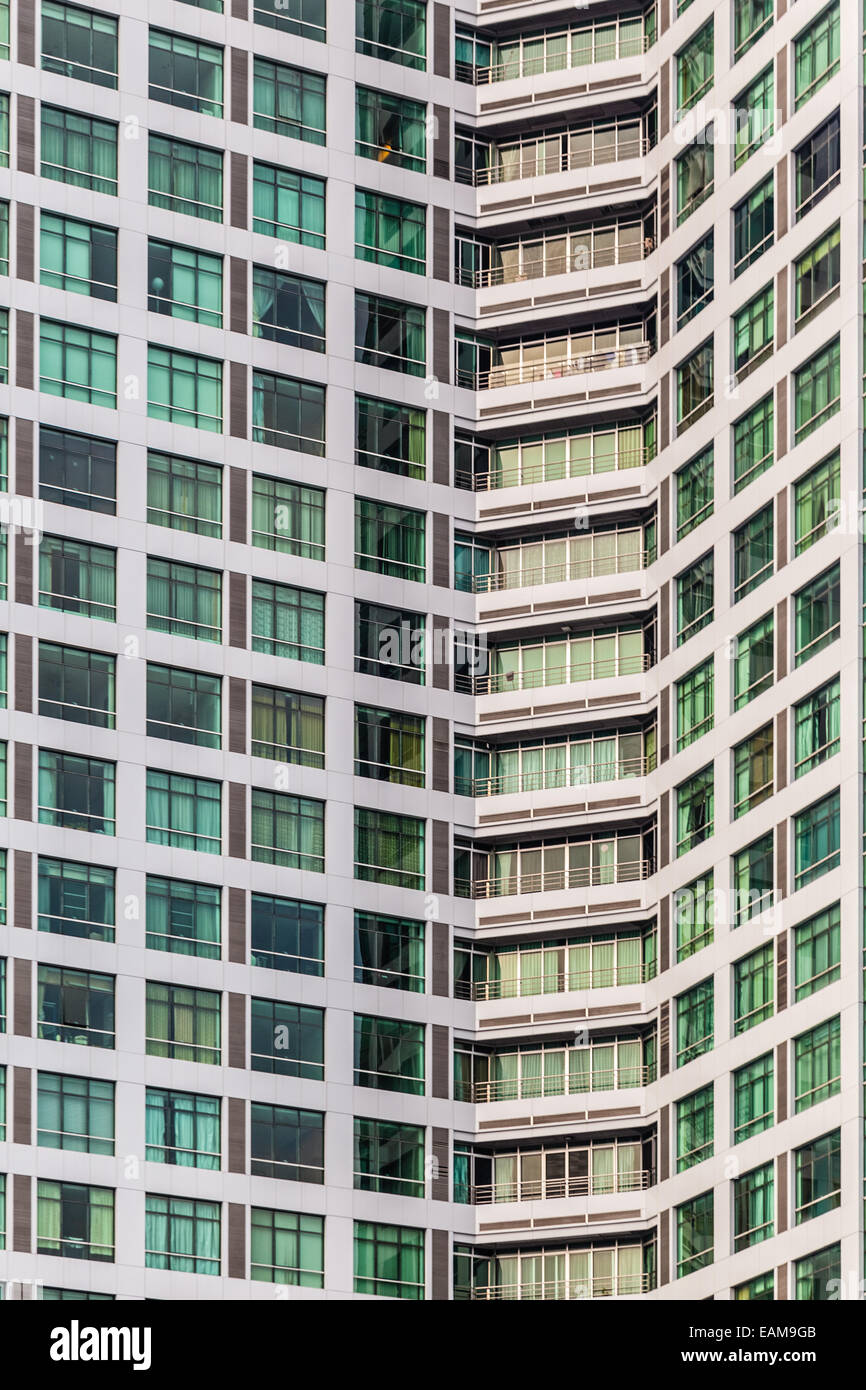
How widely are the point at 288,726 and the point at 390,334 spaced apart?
46.1 ft

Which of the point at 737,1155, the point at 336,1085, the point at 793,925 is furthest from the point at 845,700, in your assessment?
the point at 336,1085

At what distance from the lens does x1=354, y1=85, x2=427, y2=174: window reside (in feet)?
387

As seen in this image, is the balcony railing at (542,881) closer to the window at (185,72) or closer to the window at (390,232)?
the window at (390,232)

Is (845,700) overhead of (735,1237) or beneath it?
overhead

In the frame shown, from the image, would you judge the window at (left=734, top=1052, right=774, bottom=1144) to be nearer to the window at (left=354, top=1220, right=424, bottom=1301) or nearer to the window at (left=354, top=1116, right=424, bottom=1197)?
the window at (left=354, top=1116, right=424, bottom=1197)

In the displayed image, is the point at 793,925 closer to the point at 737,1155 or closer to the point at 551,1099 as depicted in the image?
the point at 737,1155

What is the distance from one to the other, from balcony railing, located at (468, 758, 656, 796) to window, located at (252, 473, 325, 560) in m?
9.56

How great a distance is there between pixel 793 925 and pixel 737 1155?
24.3 ft

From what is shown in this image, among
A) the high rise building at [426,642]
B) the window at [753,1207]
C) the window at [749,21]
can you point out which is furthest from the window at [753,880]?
the window at [749,21]

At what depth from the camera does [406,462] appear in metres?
117

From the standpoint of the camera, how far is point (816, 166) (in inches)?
4146

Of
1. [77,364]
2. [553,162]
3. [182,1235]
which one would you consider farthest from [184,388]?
[182,1235]

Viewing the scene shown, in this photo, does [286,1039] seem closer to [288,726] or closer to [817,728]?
[288,726]

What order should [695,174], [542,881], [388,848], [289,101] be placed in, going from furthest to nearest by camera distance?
[289,101] → [542,881] → [695,174] → [388,848]
